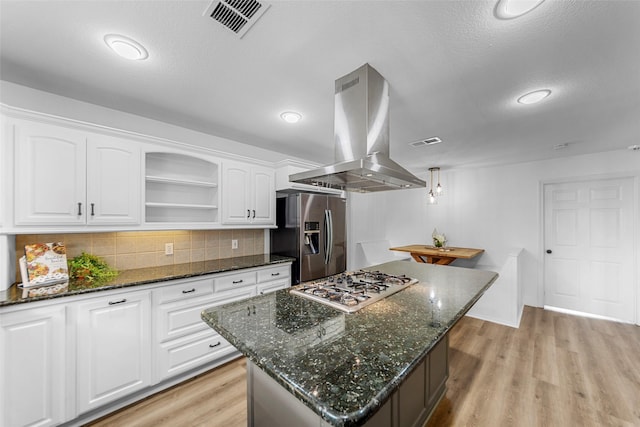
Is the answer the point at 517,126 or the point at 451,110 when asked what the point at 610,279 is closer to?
the point at 517,126

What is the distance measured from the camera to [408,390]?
148cm

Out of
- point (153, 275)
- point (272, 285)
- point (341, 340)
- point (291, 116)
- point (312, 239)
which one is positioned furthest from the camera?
point (312, 239)

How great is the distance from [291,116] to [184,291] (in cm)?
188

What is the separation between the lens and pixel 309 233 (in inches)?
125

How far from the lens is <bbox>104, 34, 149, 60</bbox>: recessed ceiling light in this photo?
138cm

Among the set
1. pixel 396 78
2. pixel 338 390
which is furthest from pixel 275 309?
pixel 396 78

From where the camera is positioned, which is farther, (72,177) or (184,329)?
(184,329)

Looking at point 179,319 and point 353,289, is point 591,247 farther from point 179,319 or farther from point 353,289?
point 179,319

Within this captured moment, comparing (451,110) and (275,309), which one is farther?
(451,110)

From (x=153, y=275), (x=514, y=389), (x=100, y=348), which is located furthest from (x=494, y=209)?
(x=100, y=348)

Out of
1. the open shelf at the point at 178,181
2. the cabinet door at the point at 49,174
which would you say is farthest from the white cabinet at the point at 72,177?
the open shelf at the point at 178,181

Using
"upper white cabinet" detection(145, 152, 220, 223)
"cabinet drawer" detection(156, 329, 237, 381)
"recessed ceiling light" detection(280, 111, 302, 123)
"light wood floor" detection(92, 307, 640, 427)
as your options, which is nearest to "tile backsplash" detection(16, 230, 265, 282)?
"upper white cabinet" detection(145, 152, 220, 223)

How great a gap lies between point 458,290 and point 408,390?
719mm

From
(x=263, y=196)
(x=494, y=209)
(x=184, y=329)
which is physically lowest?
(x=184, y=329)
